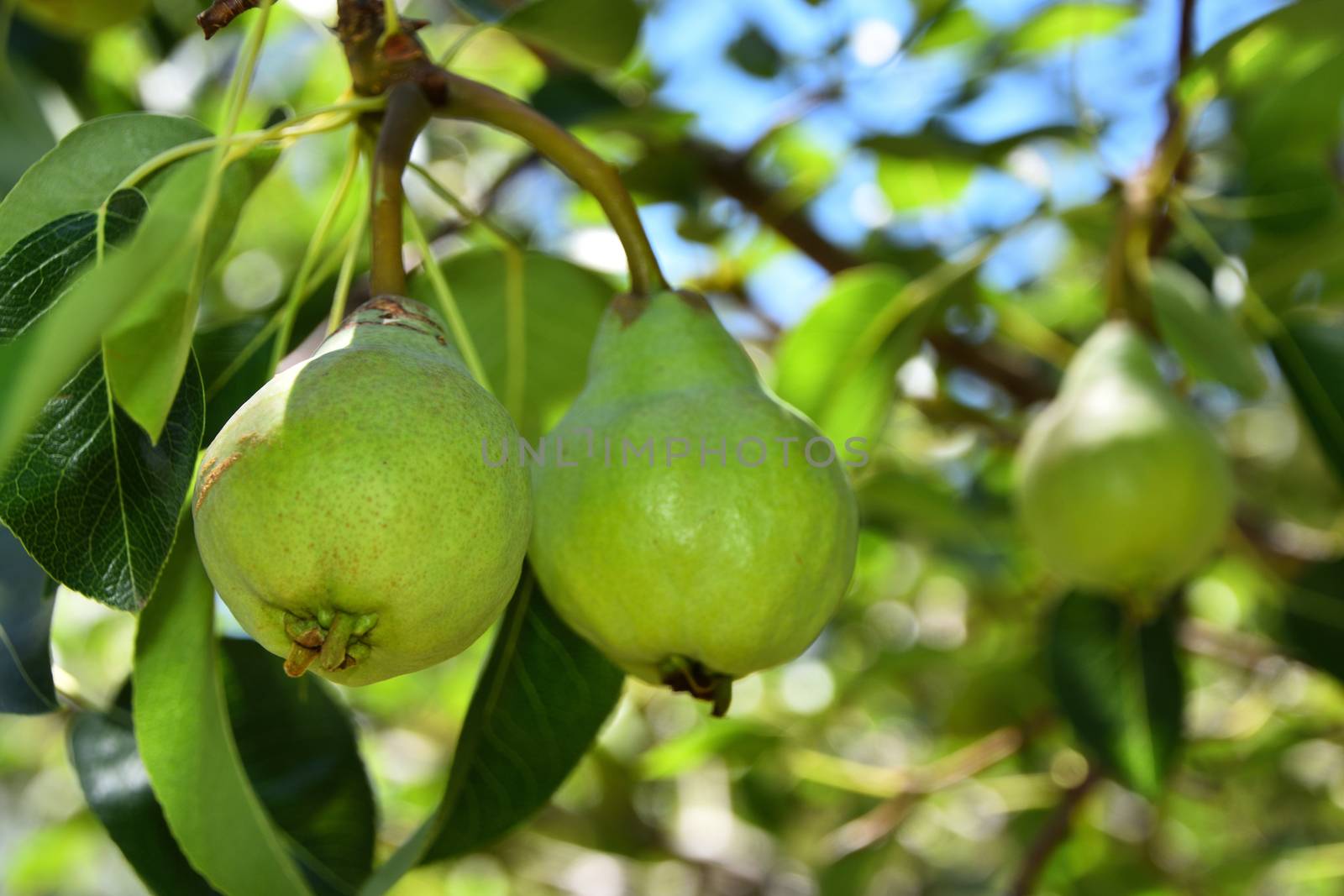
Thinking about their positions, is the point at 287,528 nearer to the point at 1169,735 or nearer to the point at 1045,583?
the point at 1169,735

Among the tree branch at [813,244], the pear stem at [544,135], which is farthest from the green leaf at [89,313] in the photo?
the tree branch at [813,244]

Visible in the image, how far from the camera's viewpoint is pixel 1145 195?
1.49 m

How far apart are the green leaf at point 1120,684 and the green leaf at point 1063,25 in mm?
875

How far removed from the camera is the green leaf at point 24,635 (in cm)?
88

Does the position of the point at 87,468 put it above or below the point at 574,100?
above

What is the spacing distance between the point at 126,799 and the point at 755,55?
4.84 ft

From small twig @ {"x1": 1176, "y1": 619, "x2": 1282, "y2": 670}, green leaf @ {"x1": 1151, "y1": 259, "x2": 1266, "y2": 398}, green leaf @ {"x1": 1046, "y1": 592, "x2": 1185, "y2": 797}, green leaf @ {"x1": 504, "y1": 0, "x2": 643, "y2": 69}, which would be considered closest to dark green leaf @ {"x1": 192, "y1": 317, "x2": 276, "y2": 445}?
green leaf @ {"x1": 504, "y1": 0, "x2": 643, "y2": 69}

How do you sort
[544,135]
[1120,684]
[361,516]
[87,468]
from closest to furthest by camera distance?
1. [361,516]
2. [87,468]
3. [544,135]
4. [1120,684]

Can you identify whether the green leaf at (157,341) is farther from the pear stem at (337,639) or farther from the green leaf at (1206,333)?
the green leaf at (1206,333)

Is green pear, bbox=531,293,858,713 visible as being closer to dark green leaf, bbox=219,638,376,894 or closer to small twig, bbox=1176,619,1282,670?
dark green leaf, bbox=219,638,376,894

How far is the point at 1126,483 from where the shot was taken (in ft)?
4.13

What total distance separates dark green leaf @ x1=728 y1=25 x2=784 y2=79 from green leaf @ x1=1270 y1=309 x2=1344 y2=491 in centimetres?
91

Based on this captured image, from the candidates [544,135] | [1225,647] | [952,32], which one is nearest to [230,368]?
[544,135]

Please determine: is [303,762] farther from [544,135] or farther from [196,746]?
[544,135]
